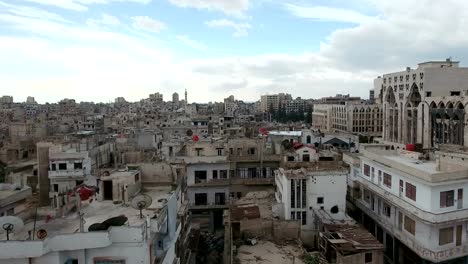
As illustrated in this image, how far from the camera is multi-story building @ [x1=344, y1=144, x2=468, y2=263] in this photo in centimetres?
2373

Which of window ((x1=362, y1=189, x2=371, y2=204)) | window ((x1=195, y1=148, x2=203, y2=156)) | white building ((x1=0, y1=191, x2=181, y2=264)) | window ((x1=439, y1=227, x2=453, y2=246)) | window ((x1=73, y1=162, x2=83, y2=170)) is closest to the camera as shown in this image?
white building ((x1=0, y1=191, x2=181, y2=264))

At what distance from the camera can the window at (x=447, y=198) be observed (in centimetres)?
2392

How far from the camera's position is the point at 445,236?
Result: 2442cm

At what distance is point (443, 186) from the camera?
23703 mm

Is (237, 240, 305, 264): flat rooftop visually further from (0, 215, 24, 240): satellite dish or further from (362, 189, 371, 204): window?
(362, 189, 371, 204): window

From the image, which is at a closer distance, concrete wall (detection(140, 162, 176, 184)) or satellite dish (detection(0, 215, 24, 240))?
satellite dish (detection(0, 215, 24, 240))

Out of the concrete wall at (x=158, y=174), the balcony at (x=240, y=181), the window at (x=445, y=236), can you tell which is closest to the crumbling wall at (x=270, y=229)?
the concrete wall at (x=158, y=174)

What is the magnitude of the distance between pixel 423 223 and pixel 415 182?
241cm

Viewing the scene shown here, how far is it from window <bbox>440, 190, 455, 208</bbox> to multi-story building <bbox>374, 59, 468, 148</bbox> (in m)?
35.2

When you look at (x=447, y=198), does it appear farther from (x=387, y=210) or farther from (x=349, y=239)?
(x=349, y=239)

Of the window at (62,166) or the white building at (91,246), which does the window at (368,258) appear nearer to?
the white building at (91,246)

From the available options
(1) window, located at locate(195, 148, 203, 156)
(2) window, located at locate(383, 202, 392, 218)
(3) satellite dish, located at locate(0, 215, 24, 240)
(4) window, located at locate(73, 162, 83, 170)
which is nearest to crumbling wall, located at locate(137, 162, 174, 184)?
(3) satellite dish, located at locate(0, 215, 24, 240)

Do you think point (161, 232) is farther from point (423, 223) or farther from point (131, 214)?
point (423, 223)

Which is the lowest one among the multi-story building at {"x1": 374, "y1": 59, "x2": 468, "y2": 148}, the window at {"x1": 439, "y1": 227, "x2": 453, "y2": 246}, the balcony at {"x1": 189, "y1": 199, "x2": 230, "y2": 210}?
the balcony at {"x1": 189, "y1": 199, "x2": 230, "y2": 210}
